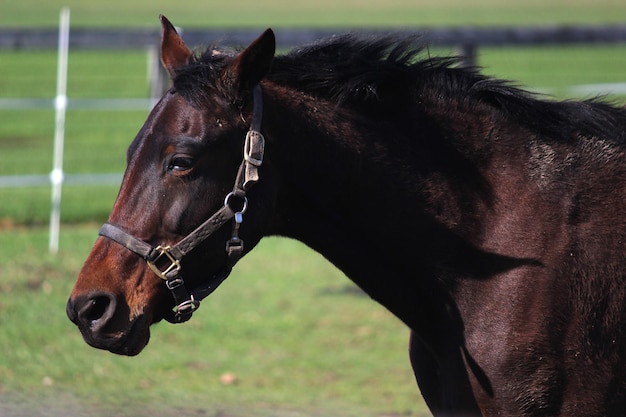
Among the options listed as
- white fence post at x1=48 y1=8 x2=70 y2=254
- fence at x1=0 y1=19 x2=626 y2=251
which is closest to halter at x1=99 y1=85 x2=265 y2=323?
white fence post at x1=48 y1=8 x2=70 y2=254

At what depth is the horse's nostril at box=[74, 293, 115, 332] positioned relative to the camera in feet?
9.79

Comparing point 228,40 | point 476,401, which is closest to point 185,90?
point 228,40

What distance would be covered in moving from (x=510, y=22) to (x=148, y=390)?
2810 cm

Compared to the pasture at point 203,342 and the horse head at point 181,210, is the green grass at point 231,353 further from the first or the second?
the horse head at point 181,210

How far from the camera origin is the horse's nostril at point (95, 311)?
2.98 m

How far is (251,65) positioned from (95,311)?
950 mm

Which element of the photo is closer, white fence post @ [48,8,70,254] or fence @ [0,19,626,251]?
white fence post @ [48,8,70,254]

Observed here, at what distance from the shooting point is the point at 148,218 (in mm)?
3037

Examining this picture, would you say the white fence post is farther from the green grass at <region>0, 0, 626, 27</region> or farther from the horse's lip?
the green grass at <region>0, 0, 626, 27</region>

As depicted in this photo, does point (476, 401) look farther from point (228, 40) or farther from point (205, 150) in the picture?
point (228, 40)

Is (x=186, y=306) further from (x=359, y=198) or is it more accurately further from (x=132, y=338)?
(x=359, y=198)

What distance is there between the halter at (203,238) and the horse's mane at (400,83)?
0.29 meters

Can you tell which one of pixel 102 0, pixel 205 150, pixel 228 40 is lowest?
pixel 102 0

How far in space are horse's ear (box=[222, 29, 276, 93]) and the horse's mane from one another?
14cm
